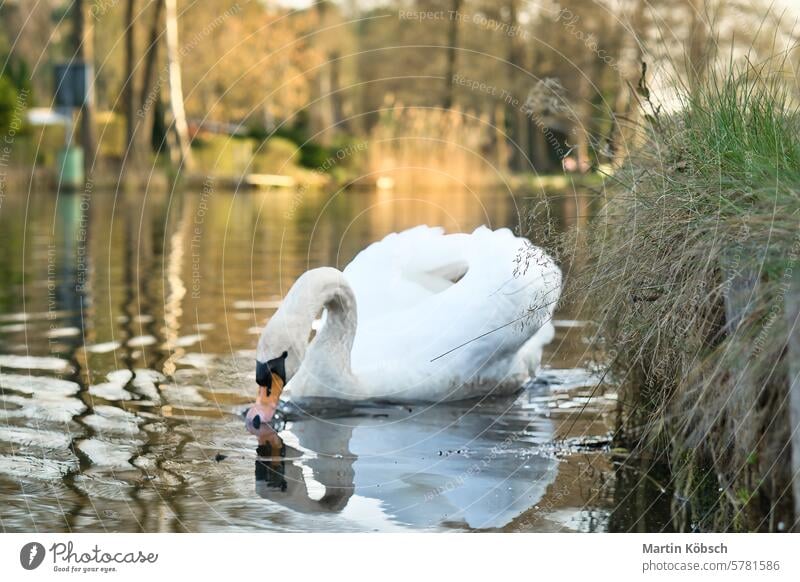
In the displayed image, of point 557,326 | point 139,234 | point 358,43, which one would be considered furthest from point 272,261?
point 358,43

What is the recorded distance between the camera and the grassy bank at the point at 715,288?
3.69 metres

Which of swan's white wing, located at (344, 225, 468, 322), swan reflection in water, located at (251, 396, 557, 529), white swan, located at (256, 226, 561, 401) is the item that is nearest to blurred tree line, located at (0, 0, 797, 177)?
swan's white wing, located at (344, 225, 468, 322)

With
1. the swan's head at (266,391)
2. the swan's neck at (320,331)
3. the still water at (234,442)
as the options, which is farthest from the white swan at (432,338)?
the swan's head at (266,391)

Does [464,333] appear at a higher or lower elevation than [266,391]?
higher

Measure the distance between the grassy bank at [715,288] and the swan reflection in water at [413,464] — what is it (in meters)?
0.57

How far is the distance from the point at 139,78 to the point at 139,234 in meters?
25.4

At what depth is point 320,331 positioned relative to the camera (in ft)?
19.9

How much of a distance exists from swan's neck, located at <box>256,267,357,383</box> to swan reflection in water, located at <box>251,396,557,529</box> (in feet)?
0.80

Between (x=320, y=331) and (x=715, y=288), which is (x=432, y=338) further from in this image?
(x=715, y=288)

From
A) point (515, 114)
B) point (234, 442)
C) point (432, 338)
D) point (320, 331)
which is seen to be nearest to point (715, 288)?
point (234, 442)

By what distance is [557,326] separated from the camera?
339 inches

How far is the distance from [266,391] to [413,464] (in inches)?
32.1

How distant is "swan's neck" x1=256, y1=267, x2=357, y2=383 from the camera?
17.9 ft

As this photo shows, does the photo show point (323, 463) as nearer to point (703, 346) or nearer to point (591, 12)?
point (703, 346)
